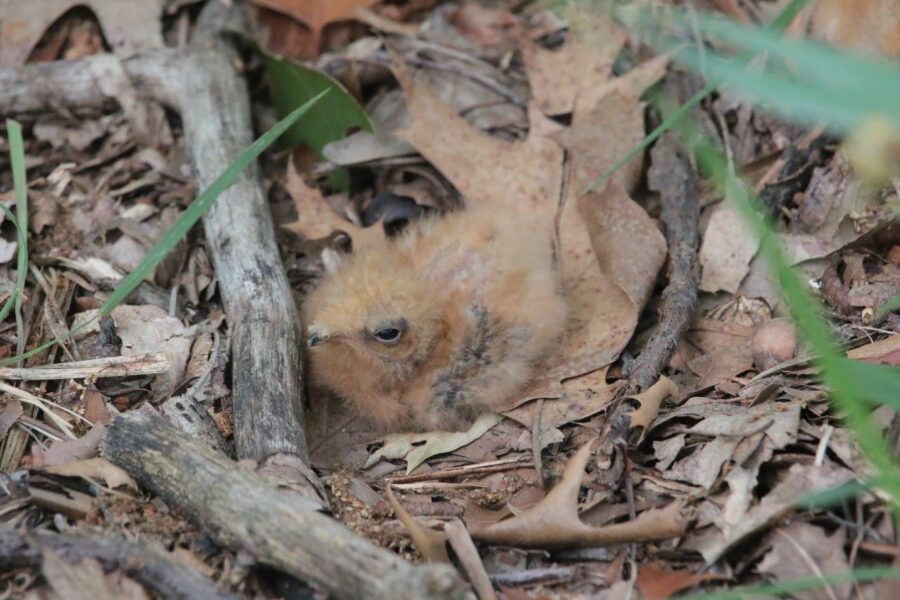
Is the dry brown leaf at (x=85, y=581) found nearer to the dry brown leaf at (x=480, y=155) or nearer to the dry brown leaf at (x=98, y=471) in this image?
the dry brown leaf at (x=98, y=471)

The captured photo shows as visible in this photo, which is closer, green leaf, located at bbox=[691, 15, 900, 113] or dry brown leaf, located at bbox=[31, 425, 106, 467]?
green leaf, located at bbox=[691, 15, 900, 113]

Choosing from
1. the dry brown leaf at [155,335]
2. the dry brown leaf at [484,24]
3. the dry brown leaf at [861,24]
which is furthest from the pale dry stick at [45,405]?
the dry brown leaf at [861,24]

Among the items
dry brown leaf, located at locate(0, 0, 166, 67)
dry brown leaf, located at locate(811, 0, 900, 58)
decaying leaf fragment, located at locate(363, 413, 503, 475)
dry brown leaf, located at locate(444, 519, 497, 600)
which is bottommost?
decaying leaf fragment, located at locate(363, 413, 503, 475)

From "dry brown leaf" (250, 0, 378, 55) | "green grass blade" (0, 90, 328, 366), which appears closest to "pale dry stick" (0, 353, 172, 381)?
"green grass blade" (0, 90, 328, 366)

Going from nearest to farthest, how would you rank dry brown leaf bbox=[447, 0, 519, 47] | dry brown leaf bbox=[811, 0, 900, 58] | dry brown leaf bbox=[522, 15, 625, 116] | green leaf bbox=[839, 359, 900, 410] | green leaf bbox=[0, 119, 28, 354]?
green leaf bbox=[839, 359, 900, 410] → green leaf bbox=[0, 119, 28, 354] → dry brown leaf bbox=[811, 0, 900, 58] → dry brown leaf bbox=[522, 15, 625, 116] → dry brown leaf bbox=[447, 0, 519, 47]

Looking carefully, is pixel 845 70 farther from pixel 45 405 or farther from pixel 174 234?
pixel 45 405

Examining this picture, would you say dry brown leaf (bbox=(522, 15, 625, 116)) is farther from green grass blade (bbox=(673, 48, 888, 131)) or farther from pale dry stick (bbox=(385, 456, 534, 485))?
green grass blade (bbox=(673, 48, 888, 131))

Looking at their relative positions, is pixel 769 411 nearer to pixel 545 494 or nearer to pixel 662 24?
pixel 545 494
